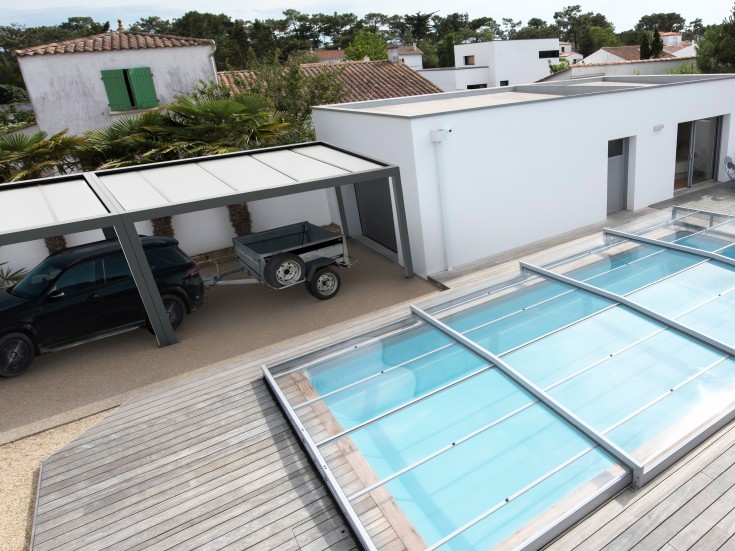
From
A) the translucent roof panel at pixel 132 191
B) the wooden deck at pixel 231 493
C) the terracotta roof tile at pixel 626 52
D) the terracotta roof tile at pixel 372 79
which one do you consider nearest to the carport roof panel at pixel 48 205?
the translucent roof panel at pixel 132 191

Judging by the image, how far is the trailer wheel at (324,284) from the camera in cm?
972

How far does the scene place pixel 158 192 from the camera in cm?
858

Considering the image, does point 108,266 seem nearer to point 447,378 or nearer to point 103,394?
point 103,394

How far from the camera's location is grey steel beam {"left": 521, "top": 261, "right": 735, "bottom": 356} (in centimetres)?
528

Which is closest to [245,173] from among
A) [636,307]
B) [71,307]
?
[71,307]

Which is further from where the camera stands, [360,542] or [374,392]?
[374,392]

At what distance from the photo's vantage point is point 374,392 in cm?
549

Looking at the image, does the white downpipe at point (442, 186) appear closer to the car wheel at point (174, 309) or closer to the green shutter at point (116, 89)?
the car wheel at point (174, 309)

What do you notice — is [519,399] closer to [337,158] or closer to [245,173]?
[245,173]

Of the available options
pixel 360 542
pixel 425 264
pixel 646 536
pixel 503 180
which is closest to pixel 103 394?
pixel 360 542

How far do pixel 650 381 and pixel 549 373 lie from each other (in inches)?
37.9

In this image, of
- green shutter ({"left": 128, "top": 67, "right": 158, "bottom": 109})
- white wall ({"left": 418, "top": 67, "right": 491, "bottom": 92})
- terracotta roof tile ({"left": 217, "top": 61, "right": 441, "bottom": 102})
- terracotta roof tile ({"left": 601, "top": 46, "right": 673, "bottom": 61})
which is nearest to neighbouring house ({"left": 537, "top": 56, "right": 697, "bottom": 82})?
white wall ({"left": 418, "top": 67, "right": 491, "bottom": 92})

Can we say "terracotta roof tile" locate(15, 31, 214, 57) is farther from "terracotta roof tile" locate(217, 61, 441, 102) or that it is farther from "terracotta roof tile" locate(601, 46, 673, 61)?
"terracotta roof tile" locate(601, 46, 673, 61)

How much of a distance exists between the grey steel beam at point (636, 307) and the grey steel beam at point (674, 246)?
1.81m
